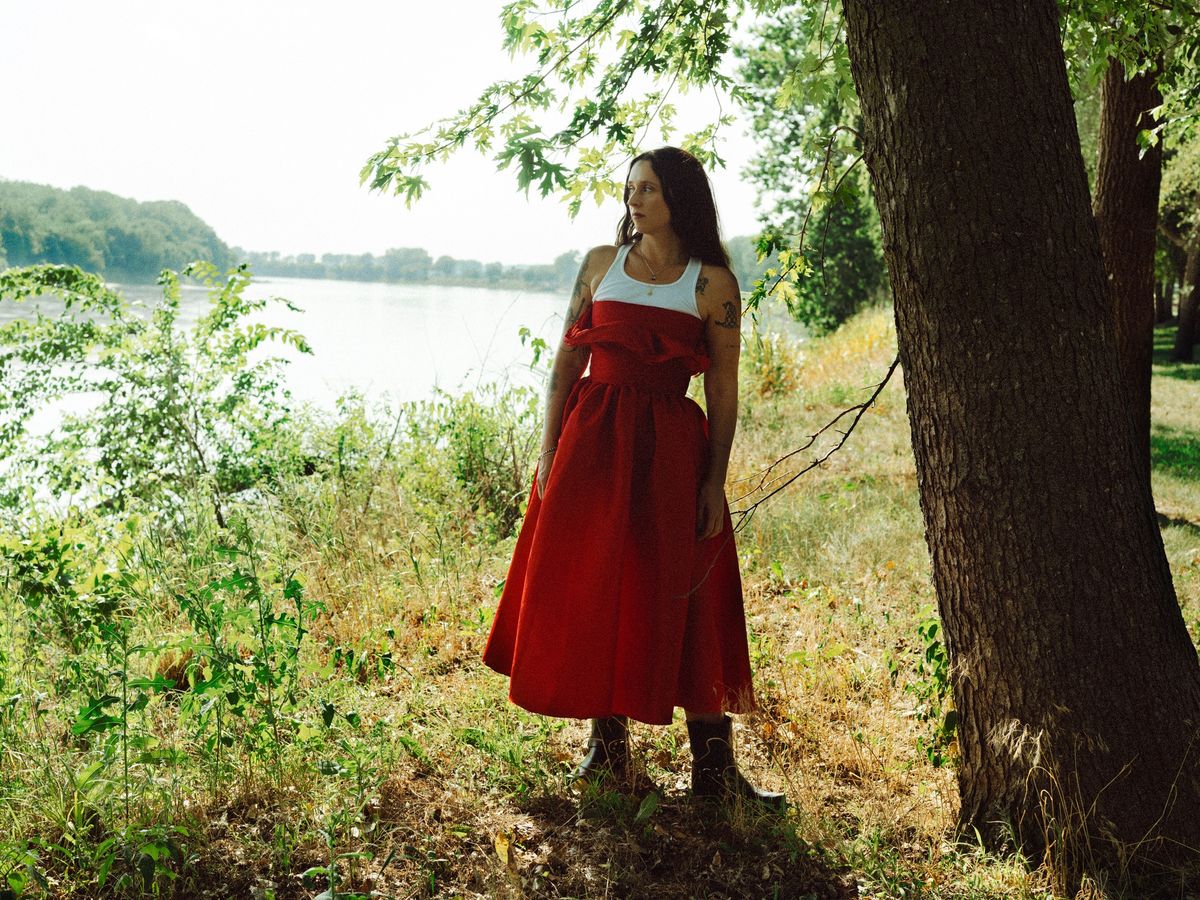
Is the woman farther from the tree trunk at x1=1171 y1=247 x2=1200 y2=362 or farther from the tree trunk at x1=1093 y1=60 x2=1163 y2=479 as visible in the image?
the tree trunk at x1=1171 y1=247 x2=1200 y2=362

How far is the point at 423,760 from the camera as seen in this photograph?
3.02 m

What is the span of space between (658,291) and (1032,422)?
45.2 inches

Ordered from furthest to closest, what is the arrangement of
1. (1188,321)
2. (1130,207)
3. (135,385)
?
(1188,321)
(135,385)
(1130,207)

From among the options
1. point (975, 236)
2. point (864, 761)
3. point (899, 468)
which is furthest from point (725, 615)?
point (899, 468)

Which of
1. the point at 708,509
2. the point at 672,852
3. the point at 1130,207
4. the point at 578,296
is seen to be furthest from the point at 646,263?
the point at 1130,207

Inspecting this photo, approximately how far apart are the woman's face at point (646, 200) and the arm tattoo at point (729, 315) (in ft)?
1.07

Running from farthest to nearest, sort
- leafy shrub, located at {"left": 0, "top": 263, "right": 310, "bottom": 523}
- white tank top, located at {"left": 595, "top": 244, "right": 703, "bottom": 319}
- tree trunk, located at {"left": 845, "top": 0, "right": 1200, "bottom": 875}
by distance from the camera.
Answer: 1. leafy shrub, located at {"left": 0, "top": 263, "right": 310, "bottom": 523}
2. white tank top, located at {"left": 595, "top": 244, "right": 703, "bottom": 319}
3. tree trunk, located at {"left": 845, "top": 0, "right": 1200, "bottom": 875}

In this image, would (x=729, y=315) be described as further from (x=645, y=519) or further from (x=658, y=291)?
(x=645, y=519)

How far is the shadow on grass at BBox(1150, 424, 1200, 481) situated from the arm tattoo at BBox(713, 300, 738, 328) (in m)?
7.76

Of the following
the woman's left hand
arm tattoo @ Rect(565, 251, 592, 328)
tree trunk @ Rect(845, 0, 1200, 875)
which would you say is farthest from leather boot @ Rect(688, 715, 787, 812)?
arm tattoo @ Rect(565, 251, 592, 328)

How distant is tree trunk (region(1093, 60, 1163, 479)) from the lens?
571 cm

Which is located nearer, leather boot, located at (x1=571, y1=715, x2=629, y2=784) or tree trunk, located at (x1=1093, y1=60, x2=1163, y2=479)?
leather boot, located at (x1=571, y1=715, x2=629, y2=784)

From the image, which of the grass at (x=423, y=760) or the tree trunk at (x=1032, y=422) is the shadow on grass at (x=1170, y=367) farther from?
the tree trunk at (x=1032, y=422)

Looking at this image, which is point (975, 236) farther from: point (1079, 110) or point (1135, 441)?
point (1079, 110)
